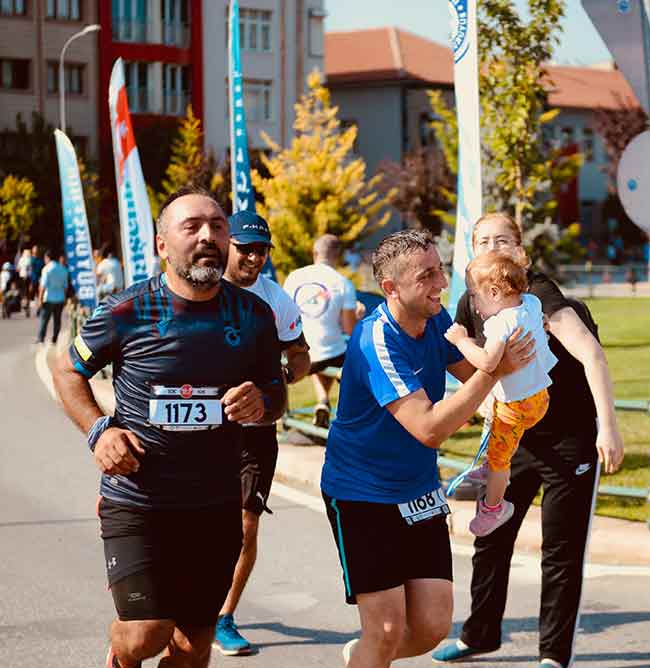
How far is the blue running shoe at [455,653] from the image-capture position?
238 inches

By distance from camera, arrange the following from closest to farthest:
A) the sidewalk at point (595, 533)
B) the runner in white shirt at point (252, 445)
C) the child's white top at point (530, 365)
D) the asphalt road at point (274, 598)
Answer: the child's white top at point (530, 365)
the asphalt road at point (274, 598)
the runner in white shirt at point (252, 445)
the sidewalk at point (595, 533)

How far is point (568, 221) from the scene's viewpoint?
84812 millimetres

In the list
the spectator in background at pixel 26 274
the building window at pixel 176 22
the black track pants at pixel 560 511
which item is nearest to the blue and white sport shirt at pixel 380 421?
the black track pants at pixel 560 511

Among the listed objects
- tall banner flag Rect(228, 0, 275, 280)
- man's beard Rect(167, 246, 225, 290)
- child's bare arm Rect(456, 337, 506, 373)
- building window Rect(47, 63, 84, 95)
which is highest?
building window Rect(47, 63, 84, 95)

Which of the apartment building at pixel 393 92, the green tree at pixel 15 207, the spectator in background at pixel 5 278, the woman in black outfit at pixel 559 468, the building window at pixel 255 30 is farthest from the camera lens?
the apartment building at pixel 393 92

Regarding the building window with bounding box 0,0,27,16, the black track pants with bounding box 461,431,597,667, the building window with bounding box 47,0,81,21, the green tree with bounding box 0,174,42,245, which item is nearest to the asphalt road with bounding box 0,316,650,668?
the black track pants with bounding box 461,431,597,667

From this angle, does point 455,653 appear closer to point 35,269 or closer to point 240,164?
point 240,164

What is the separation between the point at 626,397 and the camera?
50.0 feet

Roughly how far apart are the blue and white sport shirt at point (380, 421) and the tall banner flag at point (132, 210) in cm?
1157

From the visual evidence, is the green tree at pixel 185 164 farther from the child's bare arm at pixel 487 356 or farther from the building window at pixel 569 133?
the child's bare arm at pixel 487 356

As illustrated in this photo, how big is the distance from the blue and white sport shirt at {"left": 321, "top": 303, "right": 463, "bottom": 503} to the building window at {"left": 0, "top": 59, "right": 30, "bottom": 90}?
190ft

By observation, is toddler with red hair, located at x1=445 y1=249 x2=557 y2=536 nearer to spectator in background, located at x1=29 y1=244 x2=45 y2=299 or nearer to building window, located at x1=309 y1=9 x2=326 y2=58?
spectator in background, located at x1=29 y1=244 x2=45 y2=299

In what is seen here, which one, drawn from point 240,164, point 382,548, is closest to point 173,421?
point 382,548

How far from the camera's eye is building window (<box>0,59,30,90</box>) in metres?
59.9
